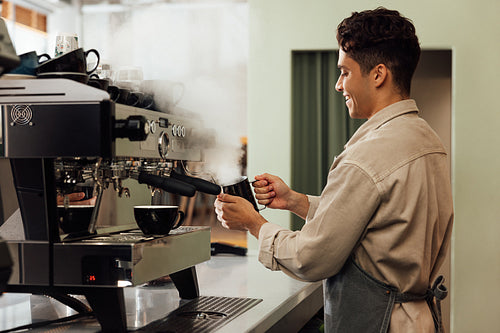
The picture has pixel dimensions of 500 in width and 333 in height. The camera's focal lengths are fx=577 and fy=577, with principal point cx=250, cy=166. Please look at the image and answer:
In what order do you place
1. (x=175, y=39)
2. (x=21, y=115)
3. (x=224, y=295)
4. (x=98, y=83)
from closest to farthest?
1. (x=21, y=115)
2. (x=98, y=83)
3. (x=224, y=295)
4. (x=175, y=39)

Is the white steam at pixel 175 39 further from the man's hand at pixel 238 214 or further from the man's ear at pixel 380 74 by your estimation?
the man's ear at pixel 380 74

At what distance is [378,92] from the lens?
1227 mm

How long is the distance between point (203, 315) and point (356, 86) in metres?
0.63

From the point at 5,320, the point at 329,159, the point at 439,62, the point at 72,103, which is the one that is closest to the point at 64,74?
the point at 72,103

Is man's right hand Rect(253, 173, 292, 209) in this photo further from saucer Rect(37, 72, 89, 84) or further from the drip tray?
saucer Rect(37, 72, 89, 84)

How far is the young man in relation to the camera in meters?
1.11

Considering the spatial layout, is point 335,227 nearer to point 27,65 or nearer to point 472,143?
point 27,65

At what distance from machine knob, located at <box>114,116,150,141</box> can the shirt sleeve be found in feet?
1.20

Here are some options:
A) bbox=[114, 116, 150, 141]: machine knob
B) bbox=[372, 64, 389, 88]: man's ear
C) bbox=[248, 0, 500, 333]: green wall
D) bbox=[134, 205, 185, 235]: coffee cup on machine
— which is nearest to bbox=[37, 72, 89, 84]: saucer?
bbox=[114, 116, 150, 141]: machine knob

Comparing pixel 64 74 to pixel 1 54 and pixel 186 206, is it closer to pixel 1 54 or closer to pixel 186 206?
pixel 1 54

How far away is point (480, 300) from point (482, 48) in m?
1.26

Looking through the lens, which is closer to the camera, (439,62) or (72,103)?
(72,103)

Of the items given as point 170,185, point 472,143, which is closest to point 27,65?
point 170,185

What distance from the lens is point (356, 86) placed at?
123 centimetres
